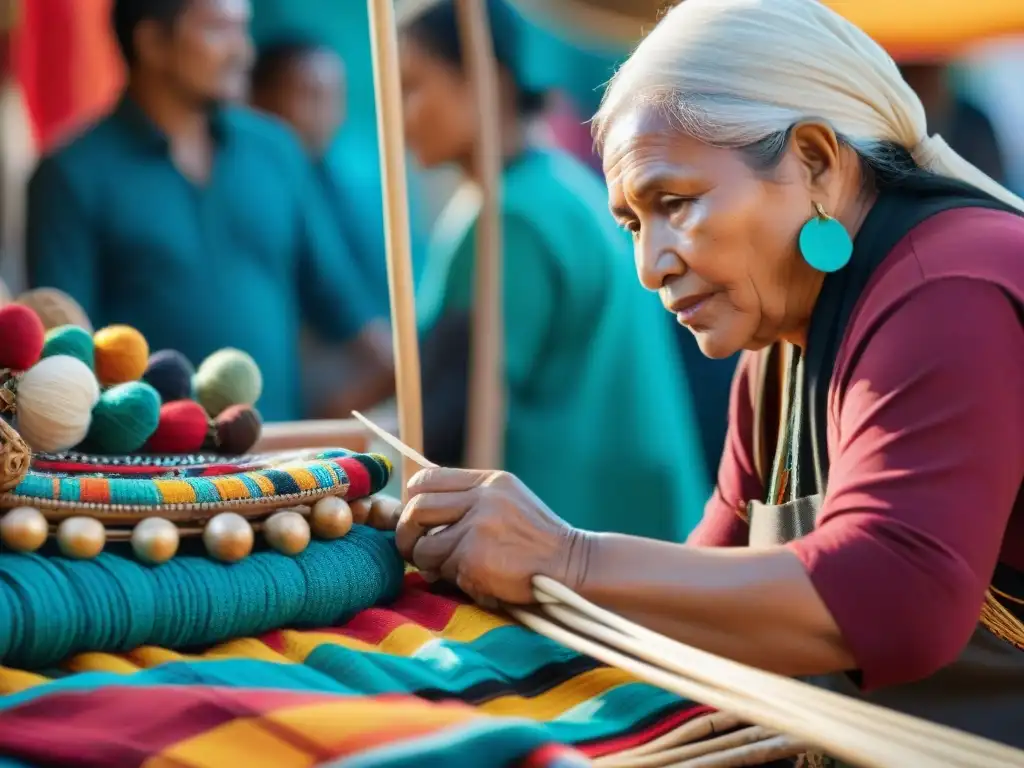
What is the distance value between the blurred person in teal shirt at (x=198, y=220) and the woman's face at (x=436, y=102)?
376mm

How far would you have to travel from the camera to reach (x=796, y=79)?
1.13m

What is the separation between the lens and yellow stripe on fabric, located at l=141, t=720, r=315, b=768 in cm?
68

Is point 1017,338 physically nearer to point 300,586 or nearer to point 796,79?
point 796,79

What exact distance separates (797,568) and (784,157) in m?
0.38

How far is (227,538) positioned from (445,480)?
190mm

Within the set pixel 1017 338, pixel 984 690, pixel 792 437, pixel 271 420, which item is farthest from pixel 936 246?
pixel 271 420

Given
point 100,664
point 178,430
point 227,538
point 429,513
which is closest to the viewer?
point 100,664

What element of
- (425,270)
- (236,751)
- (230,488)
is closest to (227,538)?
(230,488)

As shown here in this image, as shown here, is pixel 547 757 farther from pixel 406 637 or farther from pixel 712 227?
pixel 712 227

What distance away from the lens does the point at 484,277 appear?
207 centimetres

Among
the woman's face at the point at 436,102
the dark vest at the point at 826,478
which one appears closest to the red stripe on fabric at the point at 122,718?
the dark vest at the point at 826,478

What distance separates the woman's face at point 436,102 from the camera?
2781 millimetres

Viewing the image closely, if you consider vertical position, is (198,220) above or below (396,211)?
above

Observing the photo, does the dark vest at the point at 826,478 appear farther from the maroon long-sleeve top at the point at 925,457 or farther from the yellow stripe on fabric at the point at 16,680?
the yellow stripe on fabric at the point at 16,680
